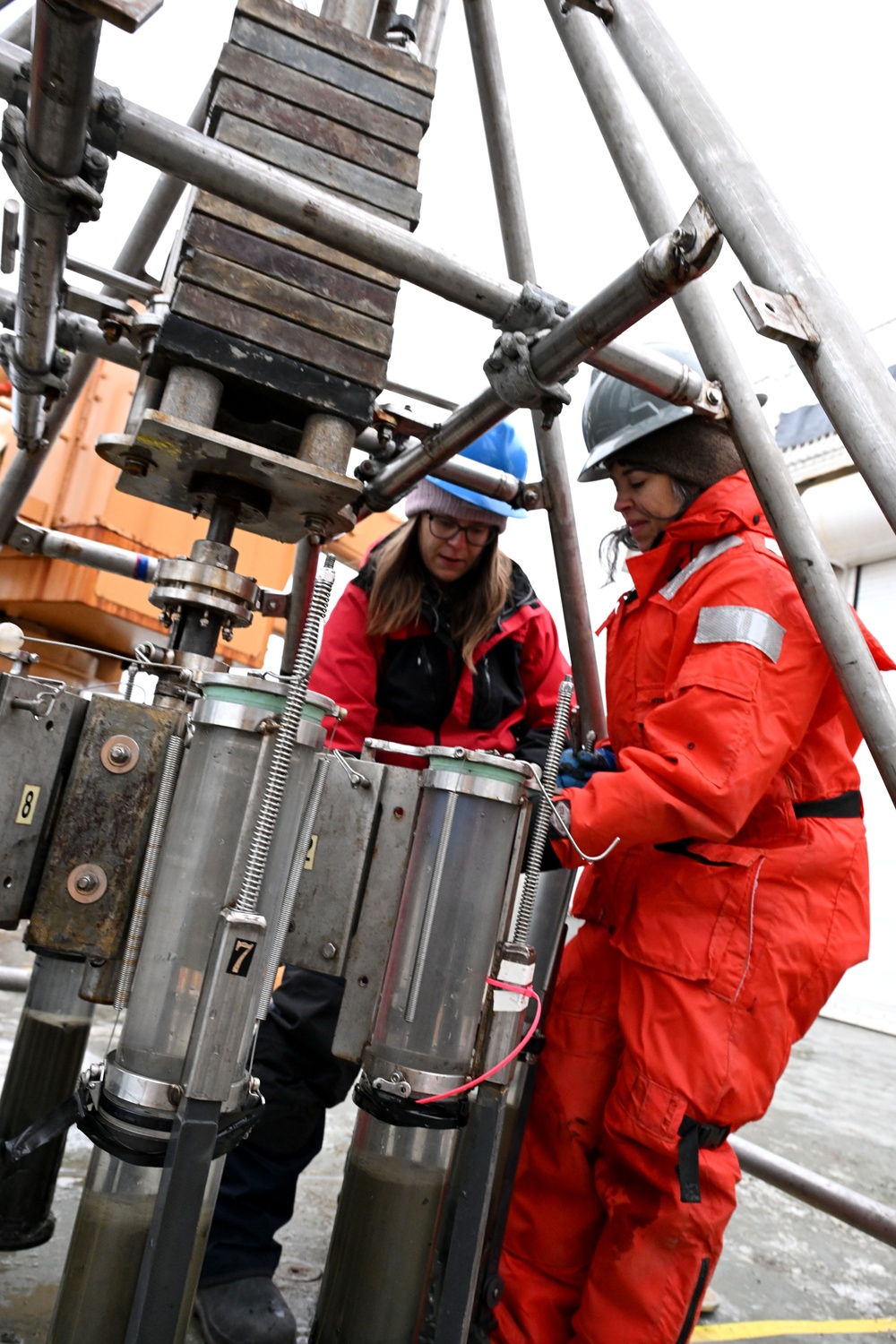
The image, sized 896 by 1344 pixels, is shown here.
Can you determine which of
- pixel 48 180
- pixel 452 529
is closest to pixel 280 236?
pixel 48 180

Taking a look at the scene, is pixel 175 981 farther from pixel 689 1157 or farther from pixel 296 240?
pixel 296 240

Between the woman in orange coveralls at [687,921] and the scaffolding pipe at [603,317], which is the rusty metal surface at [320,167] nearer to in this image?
the scaffolding pipe at [603,317]

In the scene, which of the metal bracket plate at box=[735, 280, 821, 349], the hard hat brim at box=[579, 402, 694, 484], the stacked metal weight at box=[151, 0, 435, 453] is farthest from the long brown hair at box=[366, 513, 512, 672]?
the metal bracket plate at box=[735, 280, 821, 349]

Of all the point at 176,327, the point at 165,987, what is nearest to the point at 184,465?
the point at 176,327

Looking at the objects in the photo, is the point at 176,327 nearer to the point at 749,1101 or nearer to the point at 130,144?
the point at 130,144

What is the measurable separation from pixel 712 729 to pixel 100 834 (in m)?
0.90

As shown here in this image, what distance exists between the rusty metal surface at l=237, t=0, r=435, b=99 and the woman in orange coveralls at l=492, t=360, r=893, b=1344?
26.8 inches

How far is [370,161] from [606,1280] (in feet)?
A: 5.98

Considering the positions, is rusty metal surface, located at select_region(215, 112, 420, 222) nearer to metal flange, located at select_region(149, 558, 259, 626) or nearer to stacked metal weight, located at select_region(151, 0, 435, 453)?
stacked metal weight, located at select_region(151, 0, 435, 453)

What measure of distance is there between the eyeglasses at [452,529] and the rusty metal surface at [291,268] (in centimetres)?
81

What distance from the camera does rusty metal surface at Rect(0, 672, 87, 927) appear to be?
1.16 metres

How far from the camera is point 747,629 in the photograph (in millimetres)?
1565

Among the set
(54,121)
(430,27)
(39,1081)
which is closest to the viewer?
(54,121)

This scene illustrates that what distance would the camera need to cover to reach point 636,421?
187 centimetres
